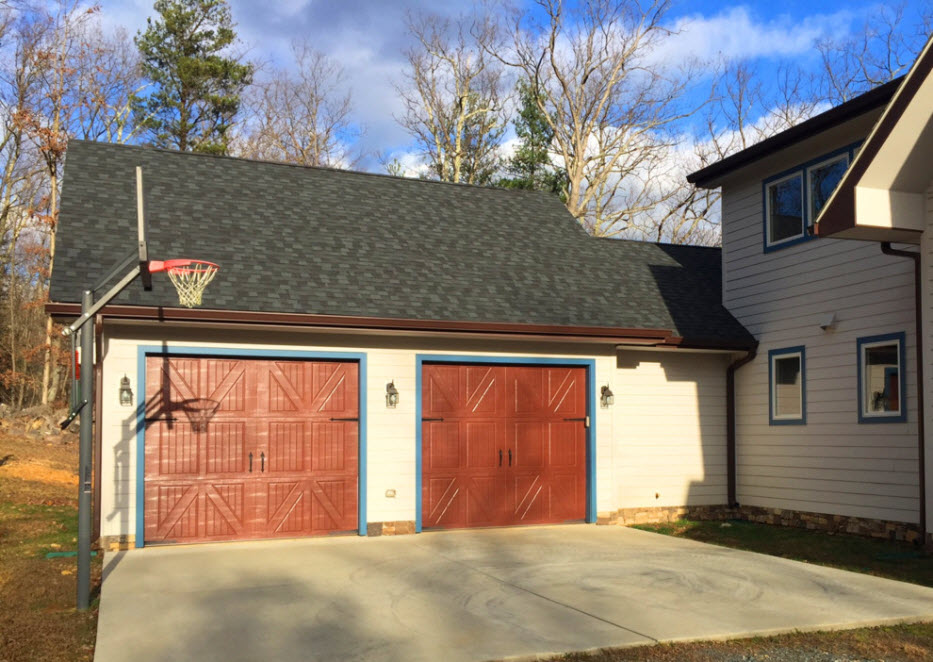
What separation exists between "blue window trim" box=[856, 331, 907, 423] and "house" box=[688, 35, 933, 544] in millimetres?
20

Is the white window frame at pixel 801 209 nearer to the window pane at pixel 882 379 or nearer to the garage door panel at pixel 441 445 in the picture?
the window pane at pixel 882 379

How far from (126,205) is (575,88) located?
1826cm

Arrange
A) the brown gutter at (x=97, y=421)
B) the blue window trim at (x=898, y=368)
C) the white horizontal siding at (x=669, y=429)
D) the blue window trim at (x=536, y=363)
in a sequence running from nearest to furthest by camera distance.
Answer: the brown gutter at (x=97, y=421) < the blue window trim at (x=898, y=368) < the blue window trim at (x=536, y=363) < the white horizontal siding at (x=669, y=429)

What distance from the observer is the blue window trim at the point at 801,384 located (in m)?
12.2

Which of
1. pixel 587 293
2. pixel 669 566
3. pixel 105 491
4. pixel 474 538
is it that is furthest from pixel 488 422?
pixel 105 491

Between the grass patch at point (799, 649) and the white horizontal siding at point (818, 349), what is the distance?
4.85m

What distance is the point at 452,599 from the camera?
7.33 metres

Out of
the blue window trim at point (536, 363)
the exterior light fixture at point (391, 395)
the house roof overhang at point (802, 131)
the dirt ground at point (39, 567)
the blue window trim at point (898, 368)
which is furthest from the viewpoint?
the blue window trim at point (536, 363)

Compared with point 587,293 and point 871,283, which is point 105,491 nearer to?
point 587,293

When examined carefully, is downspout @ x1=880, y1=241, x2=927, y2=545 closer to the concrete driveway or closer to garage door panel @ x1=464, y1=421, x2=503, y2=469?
the concrete driveway

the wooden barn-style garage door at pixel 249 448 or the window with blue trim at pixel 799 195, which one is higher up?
the window with blue trim at pixel 799 195

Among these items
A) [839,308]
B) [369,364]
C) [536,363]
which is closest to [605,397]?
[536,363]

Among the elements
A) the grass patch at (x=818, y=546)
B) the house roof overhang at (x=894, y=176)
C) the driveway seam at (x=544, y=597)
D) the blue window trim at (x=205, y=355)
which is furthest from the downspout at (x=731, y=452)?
the blue window trim at (x=205, y=355)

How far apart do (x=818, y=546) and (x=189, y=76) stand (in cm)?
2381
